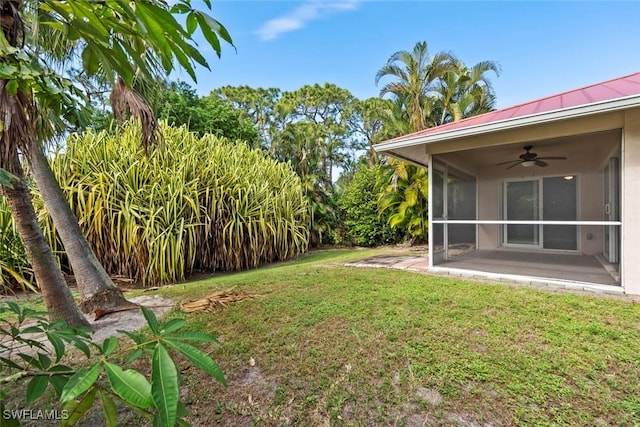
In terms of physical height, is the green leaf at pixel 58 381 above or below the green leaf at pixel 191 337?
below

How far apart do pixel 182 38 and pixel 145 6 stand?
150 mm

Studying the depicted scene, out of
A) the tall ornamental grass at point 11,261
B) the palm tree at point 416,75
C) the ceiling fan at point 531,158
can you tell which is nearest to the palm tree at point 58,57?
the tall ornamental grass at point 11,261

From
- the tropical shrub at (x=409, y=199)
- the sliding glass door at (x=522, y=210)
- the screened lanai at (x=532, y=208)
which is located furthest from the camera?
the tropical shrub at (x=409, y=199)

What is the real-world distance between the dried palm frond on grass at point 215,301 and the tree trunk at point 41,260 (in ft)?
3.65

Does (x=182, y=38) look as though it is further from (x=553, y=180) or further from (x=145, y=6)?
(x=553, y=180)

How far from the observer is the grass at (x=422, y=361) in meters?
2.05

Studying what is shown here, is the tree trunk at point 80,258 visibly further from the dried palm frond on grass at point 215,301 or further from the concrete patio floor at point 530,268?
the concrete patio floor at point 530,268

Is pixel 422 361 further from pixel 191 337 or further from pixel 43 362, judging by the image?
pixel 43 362

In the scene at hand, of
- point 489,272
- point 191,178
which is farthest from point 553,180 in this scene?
point 191,178

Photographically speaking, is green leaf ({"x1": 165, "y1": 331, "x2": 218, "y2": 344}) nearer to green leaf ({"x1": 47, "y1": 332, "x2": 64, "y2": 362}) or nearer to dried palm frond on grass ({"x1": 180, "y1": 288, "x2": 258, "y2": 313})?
green leaf ({"x1": 47, "y1": 332, "x2": 64, "y2": 362})

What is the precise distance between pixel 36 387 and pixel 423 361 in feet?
8.42

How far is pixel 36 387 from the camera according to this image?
0.88m

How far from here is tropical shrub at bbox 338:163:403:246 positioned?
11.9 m

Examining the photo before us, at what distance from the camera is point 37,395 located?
845 mm
